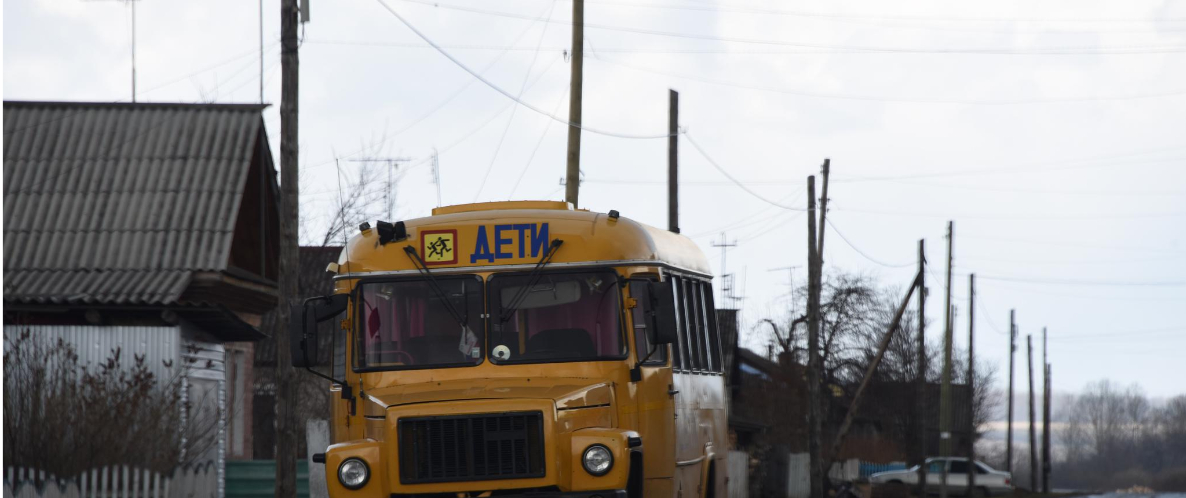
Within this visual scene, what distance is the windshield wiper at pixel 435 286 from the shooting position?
10.8 m

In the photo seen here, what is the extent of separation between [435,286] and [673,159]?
58.7 feet

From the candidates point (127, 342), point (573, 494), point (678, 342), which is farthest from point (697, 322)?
point (127, 342)

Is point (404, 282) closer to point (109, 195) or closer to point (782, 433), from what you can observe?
point (109, 195)

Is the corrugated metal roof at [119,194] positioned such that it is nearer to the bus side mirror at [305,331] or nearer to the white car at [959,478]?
the bus side mirror at [305,331]

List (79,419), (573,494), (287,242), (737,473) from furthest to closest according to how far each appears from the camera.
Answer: (737,473), (79,419), (287,242), (573,494)

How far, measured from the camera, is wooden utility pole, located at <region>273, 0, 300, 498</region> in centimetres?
1537

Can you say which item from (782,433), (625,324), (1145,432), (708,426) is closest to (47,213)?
(708,426)

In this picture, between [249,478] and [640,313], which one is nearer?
[640,313]

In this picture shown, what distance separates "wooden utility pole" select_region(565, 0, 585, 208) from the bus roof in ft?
35.7

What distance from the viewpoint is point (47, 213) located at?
2278 cm

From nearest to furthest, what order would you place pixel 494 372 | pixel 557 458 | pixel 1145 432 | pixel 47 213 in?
pixel 557 458 < pixel 494 372 < pixel 47 213 < pixel 1145 432

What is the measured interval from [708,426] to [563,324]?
3087 mm

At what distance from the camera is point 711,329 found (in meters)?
13.8

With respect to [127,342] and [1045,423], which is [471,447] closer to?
[127,342]
